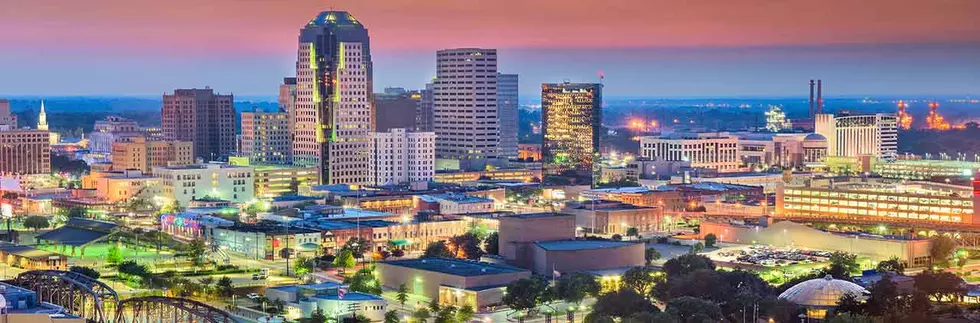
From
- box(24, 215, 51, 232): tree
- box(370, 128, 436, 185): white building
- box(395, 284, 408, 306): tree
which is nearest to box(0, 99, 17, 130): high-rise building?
box(370, 128, 436, 185): white building

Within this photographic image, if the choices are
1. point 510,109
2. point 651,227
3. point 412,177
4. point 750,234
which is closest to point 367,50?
point 412,177

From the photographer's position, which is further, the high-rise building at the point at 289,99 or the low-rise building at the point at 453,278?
the high-rise building at the point at 289,99

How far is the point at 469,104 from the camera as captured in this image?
79250 mm

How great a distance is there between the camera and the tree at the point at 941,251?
45.0 metres

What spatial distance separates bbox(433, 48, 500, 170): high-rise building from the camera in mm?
78562

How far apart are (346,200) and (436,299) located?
21.6 meters

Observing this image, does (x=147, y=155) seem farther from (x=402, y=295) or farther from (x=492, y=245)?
(x=402, y=295)

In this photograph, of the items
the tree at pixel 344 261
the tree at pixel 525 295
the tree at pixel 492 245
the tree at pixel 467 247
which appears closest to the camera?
the tree at pixel 525 295

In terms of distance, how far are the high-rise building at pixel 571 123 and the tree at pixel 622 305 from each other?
4228cm

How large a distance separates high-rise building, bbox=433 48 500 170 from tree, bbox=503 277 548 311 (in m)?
41.4

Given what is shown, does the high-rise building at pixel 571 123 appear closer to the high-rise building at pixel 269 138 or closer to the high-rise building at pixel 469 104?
the high-rise building at pixel 469 104

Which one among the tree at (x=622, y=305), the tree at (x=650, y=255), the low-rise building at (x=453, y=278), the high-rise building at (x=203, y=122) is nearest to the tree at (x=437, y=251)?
the low-rise building at (x=453, y=278)

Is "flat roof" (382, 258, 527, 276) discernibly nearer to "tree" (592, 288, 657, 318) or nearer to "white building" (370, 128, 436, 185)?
"tree" (592, 288, 657, 318)

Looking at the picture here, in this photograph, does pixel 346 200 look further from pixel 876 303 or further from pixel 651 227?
pixel 876 303
